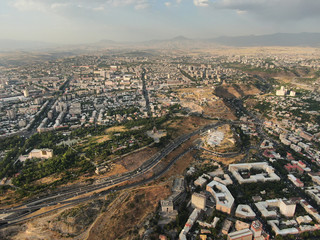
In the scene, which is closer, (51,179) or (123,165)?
(51,179)

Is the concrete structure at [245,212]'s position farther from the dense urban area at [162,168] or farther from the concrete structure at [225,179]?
the concrete structure at [225,179]

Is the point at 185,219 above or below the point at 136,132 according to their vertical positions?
below

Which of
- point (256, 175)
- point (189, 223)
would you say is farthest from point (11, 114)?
point (256, 175)

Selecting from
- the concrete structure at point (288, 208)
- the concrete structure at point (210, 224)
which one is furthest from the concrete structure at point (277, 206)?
the concrete structure at point (210, 224)

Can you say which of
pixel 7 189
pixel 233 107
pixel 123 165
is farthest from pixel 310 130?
pixel 7 189

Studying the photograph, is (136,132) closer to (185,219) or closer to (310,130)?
(185,219)

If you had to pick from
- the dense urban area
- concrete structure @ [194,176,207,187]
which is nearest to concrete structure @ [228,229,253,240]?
the dense urban area
